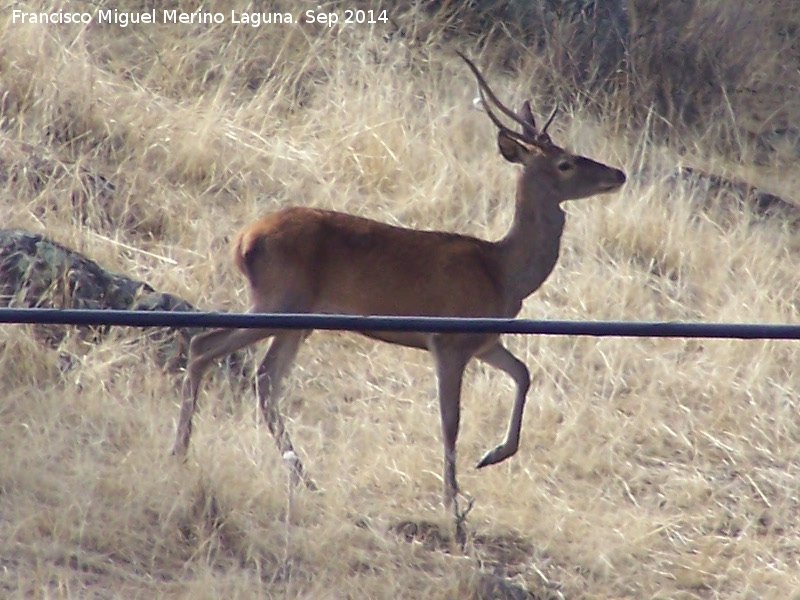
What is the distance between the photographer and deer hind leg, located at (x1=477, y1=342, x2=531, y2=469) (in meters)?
6.04

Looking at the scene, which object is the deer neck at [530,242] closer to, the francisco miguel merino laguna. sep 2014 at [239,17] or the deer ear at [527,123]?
the deer ear at [527,123]

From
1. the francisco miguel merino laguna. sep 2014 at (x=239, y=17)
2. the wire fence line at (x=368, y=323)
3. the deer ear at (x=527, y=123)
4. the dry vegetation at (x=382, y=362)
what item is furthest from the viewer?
the francisco miguel merino laguna. sep 2014 at (x=239, y=17)

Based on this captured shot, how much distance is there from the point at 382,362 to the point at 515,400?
120cm

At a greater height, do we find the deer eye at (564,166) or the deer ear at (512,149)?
the deer ear at (512,149)

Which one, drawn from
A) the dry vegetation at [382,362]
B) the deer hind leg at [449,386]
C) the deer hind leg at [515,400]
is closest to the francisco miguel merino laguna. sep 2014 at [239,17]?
the dry vegetation at [382,362]

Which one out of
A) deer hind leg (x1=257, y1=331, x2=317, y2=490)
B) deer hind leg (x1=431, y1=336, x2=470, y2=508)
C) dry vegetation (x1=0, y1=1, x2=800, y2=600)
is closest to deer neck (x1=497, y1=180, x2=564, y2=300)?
deer hind leg (x1=431, y1=336, x2=470, y2=508)

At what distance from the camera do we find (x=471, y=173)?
8.85 metres

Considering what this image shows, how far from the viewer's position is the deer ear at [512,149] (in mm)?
6332

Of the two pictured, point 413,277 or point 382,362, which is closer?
point 413,277

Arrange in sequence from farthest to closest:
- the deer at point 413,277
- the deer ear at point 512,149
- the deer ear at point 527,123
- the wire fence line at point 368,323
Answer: the deer ear at point 527,123
the deer ear at point 512,149
the deer at point 413,277
the wire fence line at point 368,323

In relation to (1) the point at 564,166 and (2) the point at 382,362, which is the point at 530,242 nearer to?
(1) the point at 564,166

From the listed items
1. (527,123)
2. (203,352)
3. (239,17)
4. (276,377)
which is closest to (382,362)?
(276,377)

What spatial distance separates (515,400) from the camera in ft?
20.1

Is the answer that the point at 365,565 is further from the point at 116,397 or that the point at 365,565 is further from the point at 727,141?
the point at 727,141
